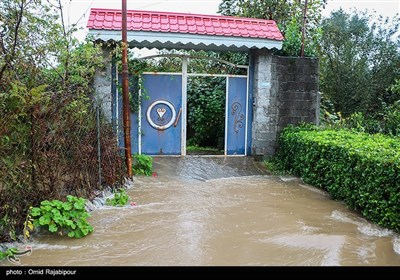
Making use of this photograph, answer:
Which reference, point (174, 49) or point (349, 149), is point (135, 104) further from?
point (349, 149)

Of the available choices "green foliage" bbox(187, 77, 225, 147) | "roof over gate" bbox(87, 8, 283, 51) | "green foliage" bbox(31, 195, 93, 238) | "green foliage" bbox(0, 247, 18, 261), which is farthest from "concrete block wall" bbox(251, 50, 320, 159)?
"green foliage" bbox(0, 247, 18, 261)

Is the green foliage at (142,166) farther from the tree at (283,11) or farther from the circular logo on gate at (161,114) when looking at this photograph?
the tree at (283,11)

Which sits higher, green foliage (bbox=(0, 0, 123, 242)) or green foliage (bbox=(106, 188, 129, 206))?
green foliage (bbox=(0, 0, 123, 242))

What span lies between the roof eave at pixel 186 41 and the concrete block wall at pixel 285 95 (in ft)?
1.41

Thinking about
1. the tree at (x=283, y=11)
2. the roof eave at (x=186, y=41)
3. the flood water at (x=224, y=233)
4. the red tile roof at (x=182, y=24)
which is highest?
the tree at (x=283, y=11)

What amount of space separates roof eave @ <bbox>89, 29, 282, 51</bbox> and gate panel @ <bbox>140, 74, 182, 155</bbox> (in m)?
0.77

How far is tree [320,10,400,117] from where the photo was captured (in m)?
14.3

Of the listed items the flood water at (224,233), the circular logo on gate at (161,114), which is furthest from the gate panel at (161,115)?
the flood water at (224,233)

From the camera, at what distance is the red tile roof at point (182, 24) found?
27.1ft

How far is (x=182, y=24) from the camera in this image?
8656 mm

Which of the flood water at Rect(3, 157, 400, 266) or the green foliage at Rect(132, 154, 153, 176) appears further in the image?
the green foliage at Rect(132, 154, 153, 176)

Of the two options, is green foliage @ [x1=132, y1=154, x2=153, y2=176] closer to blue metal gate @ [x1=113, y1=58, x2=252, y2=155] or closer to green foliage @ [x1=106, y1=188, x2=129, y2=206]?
blue metal gate @ [x1=113, y1=58, x2=252, y2=155]

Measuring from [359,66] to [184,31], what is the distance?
8.49 meters

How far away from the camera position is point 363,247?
4523mm
